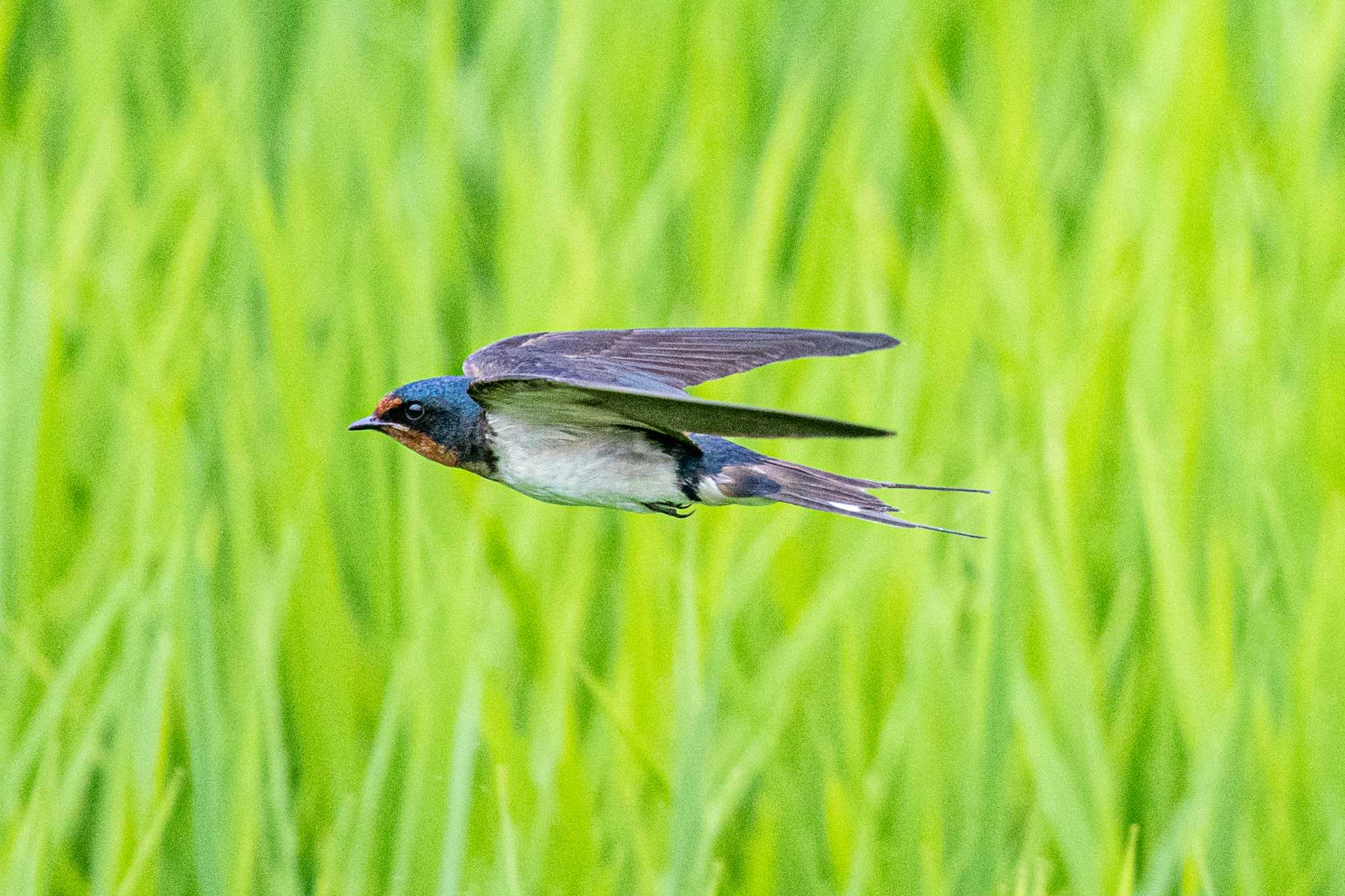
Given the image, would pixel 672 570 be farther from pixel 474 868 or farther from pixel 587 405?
pixel 587 405

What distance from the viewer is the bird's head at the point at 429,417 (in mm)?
685

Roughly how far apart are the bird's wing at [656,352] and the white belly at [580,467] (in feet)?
0.08

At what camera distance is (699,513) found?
147 cm

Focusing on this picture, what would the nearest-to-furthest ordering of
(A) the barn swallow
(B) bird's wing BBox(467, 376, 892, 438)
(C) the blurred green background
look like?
(B) bird's wing BBox(467, 376, 892, 438) < (A) the barn swallow < (C) the blurred green background

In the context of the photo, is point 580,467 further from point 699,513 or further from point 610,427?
point 699,513

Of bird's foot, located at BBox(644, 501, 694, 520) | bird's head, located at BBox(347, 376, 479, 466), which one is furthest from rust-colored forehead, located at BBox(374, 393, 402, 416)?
bird's foot, located at BBox(644, 501, 694, 520)

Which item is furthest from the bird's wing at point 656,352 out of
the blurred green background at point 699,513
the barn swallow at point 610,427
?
the blurred green background at point 699,513

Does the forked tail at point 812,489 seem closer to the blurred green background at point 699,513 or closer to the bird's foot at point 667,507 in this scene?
the bird's foot at point 667,507

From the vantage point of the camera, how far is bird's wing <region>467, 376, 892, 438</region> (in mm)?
500

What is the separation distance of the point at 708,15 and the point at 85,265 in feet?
2.77

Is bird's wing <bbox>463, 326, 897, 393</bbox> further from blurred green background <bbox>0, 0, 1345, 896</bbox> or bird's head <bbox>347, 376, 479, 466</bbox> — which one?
blurred green background <bbox>0, 0, 1345, 896</bbox>

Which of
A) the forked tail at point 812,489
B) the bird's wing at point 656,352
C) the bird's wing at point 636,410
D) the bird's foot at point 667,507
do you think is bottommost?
the bird's foot at point 667,507

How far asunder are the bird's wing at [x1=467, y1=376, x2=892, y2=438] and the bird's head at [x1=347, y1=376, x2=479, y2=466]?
0.07ft

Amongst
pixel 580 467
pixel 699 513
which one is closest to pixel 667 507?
pixel 580 467
